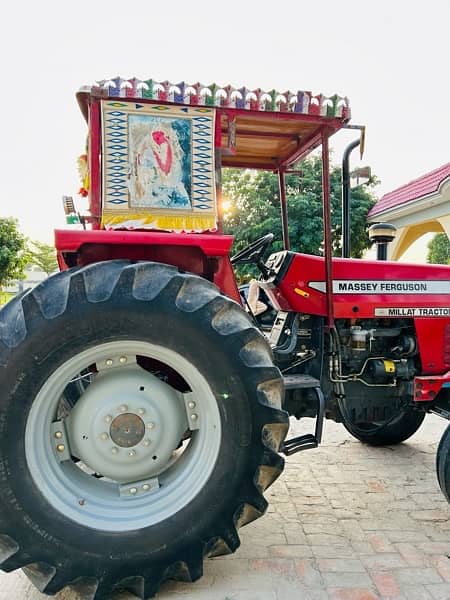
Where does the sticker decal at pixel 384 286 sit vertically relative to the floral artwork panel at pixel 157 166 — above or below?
below

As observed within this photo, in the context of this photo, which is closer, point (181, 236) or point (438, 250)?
point (181, 236)

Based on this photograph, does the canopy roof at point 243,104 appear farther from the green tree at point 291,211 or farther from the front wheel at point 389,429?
the green tree at point 291,211

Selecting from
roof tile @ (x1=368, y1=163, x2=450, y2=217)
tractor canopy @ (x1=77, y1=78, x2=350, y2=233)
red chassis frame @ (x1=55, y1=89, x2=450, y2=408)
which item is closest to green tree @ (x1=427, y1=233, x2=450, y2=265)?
roof tile @ (x1=368, y1=163, x2=450, y2=217)

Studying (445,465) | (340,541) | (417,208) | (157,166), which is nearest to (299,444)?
(340,541)

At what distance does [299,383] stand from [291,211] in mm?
9396

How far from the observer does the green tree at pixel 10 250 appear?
703 inches

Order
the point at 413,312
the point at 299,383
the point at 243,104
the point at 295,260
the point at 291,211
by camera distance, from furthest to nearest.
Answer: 1. the point at 291,211
2. the point at 413,312
3. the point at 295,260
4. the point at 299,383
5. the point at 243,104

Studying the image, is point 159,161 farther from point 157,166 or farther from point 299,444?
point 299,444

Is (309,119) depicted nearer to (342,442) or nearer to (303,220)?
(342,442)

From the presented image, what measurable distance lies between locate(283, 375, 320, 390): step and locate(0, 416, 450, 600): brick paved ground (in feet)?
2.57

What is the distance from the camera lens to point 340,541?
2.48 metres

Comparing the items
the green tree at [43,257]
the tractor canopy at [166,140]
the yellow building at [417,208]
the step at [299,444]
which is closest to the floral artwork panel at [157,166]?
the tractor canopy at [166,140]

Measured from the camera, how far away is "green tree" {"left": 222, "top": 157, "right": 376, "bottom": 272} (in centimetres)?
1147

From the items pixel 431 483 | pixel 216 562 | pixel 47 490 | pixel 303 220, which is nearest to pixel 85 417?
pixel 47 490
